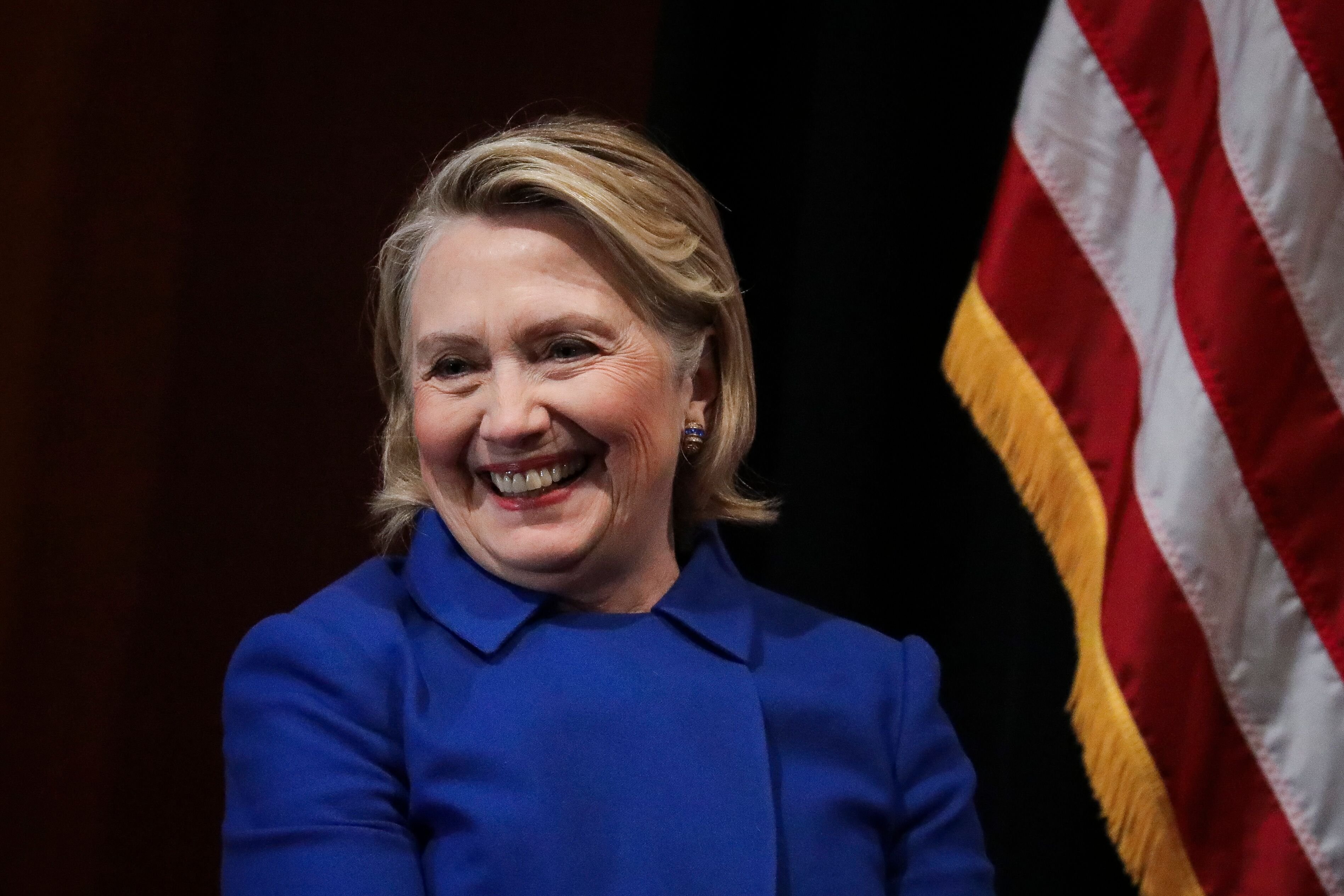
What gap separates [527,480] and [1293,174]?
891 mm

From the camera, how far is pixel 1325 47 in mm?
1638

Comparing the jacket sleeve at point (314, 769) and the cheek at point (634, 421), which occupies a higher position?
the cheek at point (634, 421)

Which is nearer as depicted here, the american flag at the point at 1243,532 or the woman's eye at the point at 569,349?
the woman's eye at the point at 569,349

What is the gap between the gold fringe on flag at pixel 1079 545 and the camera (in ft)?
5.39

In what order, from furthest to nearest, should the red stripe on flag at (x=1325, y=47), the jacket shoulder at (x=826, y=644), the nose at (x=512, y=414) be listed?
the red stripe on flag at (x=1325, y=47) → the jacket shoulder at (x=826, y=644) → the nose at (x=512, y=414)

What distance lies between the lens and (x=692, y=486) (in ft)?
4.85

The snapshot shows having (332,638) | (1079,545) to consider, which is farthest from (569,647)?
(1079,545)

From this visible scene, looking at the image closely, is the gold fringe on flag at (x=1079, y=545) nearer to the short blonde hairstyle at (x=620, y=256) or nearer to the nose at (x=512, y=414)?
the short blonde hairstyle at (x=620, y=256)

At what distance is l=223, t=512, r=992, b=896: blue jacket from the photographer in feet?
3.76

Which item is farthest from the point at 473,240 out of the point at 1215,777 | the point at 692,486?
the point at 1215,777

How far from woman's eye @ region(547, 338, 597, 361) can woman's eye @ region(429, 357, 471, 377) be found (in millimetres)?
71

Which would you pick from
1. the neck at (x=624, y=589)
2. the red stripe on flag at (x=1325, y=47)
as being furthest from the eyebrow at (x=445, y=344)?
the red stripe on flag at (x=1325, y=47)

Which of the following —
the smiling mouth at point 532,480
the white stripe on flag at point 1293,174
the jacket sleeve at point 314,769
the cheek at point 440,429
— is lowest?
the jacket sleeve at point 314,769

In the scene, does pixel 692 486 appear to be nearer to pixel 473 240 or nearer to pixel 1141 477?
pixel 473 240
